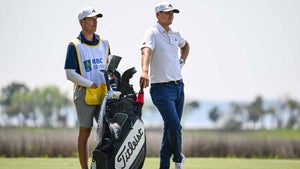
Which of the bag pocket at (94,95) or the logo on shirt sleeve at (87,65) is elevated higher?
the logo on shirt sleeve at (87,65)

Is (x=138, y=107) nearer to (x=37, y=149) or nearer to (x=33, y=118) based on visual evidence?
(x=37, y=149)

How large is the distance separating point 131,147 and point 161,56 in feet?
3.85

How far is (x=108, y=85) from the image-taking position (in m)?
8.02

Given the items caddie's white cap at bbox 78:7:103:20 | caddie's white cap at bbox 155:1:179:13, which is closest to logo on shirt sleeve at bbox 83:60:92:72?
caddie's white cap at bbox 78:7:103:20

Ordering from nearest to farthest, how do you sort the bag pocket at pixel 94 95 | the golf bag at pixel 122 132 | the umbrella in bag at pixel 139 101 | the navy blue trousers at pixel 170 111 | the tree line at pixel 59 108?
the golf bag at pixel 122 132 < the umbrella in bag at pixel 139 101 < the bag pocket at pixel 94 95 < the navy blue trousers at pixel 170 111 < the tree line at pixel 59 108

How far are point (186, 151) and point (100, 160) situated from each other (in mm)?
8347

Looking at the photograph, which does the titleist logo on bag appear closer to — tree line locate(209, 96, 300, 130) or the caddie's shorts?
the caddie's shorts

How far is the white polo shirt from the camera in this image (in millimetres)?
8492

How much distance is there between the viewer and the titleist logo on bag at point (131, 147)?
25.6ft

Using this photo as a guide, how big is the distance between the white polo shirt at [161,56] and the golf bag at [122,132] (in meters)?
0.55

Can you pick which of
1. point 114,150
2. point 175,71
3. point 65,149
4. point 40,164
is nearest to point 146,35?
point 175,71

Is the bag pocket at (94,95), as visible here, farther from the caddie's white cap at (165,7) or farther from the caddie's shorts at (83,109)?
the caddie's white cap at (165,7)

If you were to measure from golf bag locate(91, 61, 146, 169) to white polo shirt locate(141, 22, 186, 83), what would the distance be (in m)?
0.55

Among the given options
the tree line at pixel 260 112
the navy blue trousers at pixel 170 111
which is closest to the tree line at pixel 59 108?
the tree line at pixel 260 112
